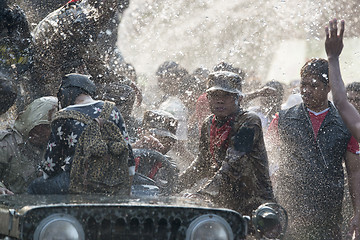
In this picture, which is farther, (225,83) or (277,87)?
(277,87)

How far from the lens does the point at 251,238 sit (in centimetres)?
384

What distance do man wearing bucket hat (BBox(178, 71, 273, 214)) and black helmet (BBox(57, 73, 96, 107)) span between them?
1.09m

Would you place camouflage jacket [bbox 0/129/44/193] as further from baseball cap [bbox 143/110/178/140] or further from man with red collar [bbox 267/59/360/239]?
man with red collar [bbox 267/59/360/239]

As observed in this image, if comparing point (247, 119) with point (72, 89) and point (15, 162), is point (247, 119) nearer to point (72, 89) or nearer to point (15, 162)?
point (72, 89)

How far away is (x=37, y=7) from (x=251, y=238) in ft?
18.3

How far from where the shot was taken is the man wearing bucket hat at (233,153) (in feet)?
17.6

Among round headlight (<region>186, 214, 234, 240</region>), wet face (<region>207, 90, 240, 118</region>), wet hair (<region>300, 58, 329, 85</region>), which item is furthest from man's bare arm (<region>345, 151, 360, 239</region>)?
round headlight (<region>186, 214, 234, 240</region>)

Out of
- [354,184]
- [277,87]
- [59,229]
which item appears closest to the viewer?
[59,229]

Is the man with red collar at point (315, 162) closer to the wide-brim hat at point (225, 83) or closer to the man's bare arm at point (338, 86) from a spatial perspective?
the man's bare arm at point (338, 86)

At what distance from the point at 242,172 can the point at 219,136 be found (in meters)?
0.37

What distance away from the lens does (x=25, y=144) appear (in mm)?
6113

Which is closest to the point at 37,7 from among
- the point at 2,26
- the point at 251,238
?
the point at 2,26

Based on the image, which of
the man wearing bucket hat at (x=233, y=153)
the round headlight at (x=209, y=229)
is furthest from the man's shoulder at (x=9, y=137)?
the round headlight at (x=209, y=229)

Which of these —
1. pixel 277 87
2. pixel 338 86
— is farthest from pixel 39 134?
pixel 277 87
